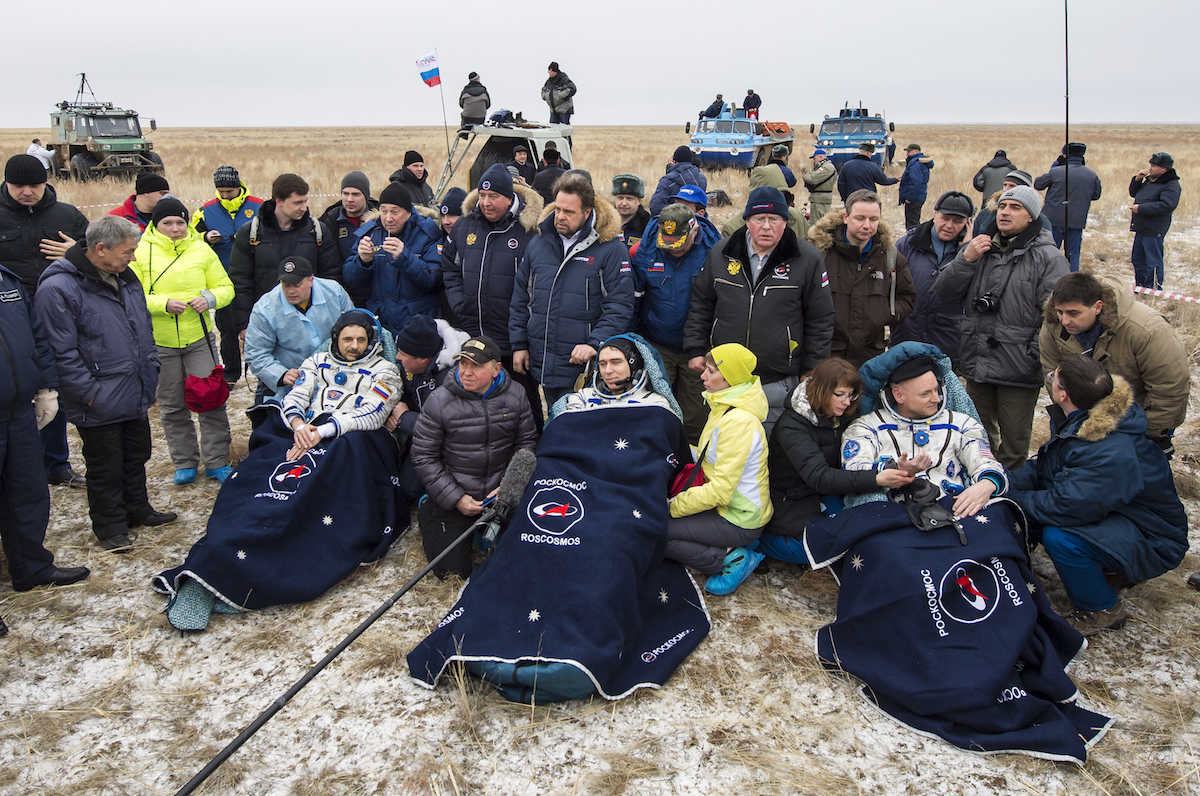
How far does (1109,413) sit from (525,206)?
347 cm

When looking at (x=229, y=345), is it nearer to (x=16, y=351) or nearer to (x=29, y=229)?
(x=29, y=229)

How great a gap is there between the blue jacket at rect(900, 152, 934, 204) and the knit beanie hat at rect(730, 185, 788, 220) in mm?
9063

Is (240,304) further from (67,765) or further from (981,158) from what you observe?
(981,158)

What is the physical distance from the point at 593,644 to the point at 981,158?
98.5 feet

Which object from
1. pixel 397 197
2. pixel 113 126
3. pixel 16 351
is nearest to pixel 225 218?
pixel 397 197

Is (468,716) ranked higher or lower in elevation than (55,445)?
lower

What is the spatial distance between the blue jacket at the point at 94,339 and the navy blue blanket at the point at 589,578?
2.32 m

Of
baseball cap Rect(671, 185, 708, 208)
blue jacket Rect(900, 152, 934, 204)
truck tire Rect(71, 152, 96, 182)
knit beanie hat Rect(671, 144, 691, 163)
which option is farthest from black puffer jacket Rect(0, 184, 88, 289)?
truck tire Rect(71, 152, 96, 182)

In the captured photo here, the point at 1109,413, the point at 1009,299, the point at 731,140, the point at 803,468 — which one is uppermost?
the point at 731,140

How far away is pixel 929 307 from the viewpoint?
201 inches

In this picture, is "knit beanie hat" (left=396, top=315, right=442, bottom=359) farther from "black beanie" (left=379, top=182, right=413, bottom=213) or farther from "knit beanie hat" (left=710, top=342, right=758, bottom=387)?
A: "knit beanie hat" (left=710, top=342, right=758, bottom=387)

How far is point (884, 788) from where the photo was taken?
2.78 metres

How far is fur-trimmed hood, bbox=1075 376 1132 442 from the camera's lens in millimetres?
3494

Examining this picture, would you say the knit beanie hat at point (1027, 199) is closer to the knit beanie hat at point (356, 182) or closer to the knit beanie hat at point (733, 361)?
the knit beanie hat at point (733, 361)
